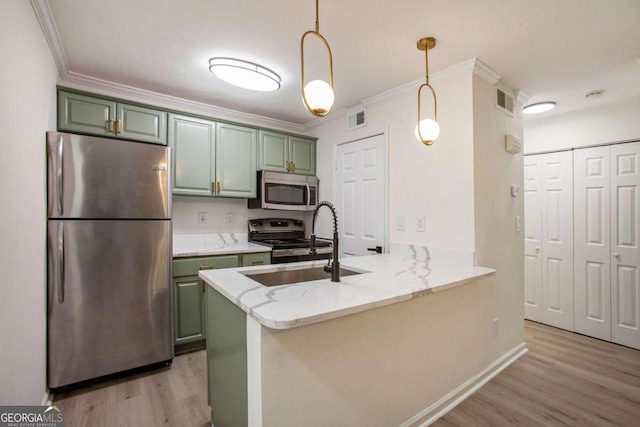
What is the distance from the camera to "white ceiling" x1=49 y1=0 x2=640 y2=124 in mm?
1574

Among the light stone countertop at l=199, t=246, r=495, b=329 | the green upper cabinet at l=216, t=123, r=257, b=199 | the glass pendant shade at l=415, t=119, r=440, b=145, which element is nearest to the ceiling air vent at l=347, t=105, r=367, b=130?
the green upper cabinet at l=216, t=123, r=257, b=199

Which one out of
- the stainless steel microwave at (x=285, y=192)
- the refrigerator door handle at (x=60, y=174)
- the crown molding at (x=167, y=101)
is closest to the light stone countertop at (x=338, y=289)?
the refrigerator door handle at (x=60, y=174)

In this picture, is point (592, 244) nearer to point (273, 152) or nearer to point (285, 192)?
point (285, 192)

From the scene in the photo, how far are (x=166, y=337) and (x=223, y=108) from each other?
2285 mm

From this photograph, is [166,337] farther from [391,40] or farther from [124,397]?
[391,40]

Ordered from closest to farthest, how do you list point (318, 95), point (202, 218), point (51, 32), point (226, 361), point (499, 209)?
point (318, 95) → point (226, 361) → point (51, 32) → point (499, 209) → point (202, 218)

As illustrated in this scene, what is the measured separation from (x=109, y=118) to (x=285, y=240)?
2.03 metres

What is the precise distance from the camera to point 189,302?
2.53m

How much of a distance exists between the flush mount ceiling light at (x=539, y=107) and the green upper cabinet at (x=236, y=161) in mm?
2828

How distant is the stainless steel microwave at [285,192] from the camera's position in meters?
3.15

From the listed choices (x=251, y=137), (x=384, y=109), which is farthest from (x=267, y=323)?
(x=251, y=137)

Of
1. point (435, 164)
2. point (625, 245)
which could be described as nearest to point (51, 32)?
point (435, 164)

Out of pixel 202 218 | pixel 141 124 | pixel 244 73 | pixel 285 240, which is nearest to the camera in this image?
pixel 244 73

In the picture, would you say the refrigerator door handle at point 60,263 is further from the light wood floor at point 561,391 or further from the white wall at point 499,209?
the white wall at point 499,209
